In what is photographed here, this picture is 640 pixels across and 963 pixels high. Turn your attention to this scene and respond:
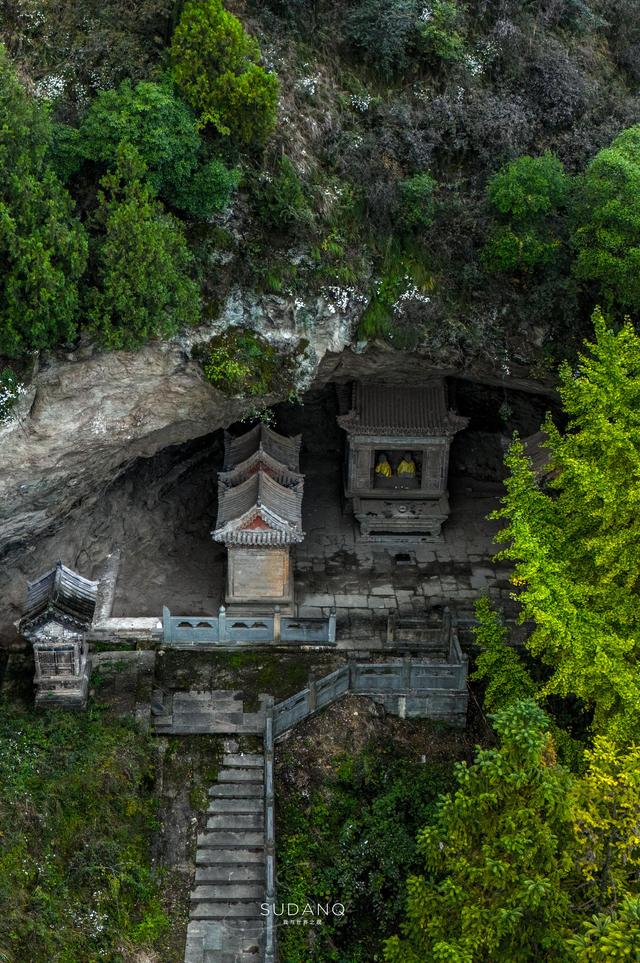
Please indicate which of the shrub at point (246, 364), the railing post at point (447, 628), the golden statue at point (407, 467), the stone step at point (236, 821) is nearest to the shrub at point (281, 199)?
the shrub at point (246, 364)

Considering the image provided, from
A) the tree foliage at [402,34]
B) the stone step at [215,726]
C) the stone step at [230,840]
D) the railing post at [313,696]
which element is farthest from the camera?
the tree foliage at [402,34]

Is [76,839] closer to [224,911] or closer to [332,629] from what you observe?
[224,911]

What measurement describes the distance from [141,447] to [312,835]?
9.61 meters

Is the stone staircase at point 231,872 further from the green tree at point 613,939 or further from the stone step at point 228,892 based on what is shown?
the green tree at point 613,939

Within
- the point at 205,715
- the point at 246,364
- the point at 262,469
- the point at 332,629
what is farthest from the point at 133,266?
the point at 205,715

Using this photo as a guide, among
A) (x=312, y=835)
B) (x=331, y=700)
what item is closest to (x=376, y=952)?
(x=312, y=835)

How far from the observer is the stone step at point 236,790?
19.1 m

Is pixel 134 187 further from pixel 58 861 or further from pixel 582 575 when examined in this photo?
pixel 58 861

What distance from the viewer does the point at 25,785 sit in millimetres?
17562

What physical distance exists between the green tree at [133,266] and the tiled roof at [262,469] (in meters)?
5.53

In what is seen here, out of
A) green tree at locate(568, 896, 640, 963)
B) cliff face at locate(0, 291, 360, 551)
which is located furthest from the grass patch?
green tree at locate(568, 896, 640, 963)

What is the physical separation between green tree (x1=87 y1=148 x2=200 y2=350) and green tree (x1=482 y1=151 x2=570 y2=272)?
7380 millimetres

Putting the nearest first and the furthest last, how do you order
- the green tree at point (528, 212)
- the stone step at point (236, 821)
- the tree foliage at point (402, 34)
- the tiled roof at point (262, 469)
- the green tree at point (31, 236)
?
1. the green tree at point (31, 236)
2. the stone step at point (236, 821)
3. the green tree at point (528, 212)
4. the tree foliage at point (402, 34)
5. the tiled roof at point (262, 469)

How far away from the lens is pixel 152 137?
17781 mm
